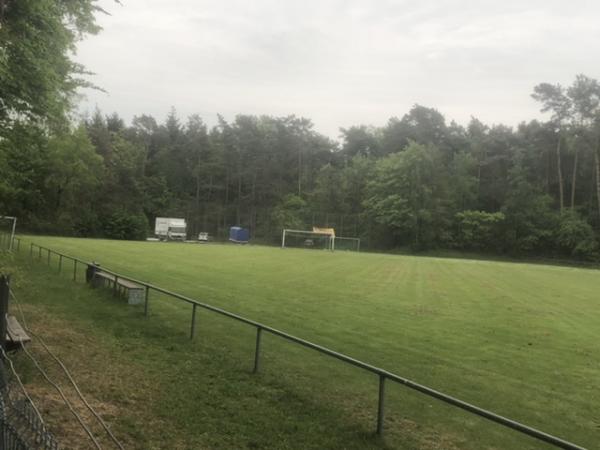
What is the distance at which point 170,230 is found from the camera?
222 ft

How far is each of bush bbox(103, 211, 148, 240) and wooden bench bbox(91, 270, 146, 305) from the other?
54.1m

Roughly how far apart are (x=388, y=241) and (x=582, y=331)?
59.9 metres

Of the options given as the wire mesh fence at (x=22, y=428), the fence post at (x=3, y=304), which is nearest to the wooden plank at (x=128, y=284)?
the fence post at (x=3, y=304)

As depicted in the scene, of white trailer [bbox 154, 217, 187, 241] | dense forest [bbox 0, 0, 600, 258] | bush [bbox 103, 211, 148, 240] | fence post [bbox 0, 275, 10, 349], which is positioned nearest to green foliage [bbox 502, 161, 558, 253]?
dense forest [bbox 0, 0, 600, 258]

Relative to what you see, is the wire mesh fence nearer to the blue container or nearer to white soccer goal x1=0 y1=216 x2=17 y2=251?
white soccer goal x1=0 y1=216 x2=17 y2=251

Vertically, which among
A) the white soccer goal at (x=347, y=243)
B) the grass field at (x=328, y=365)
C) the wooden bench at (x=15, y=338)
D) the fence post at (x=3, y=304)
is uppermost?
the white soccer goal at (x=347, y=243)

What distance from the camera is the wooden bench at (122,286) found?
42.2 ft

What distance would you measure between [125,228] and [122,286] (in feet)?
187

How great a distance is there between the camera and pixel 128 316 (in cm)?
1149

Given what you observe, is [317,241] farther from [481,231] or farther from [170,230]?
[481,231]

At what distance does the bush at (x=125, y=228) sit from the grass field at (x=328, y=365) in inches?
2025

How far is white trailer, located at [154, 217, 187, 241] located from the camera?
6756cm

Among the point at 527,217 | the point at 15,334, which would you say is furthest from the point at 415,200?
the point at 15,334

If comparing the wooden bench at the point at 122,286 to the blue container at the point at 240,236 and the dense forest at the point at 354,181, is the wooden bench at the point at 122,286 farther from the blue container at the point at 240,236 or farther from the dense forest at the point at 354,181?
the blue container at the point at 240,236
